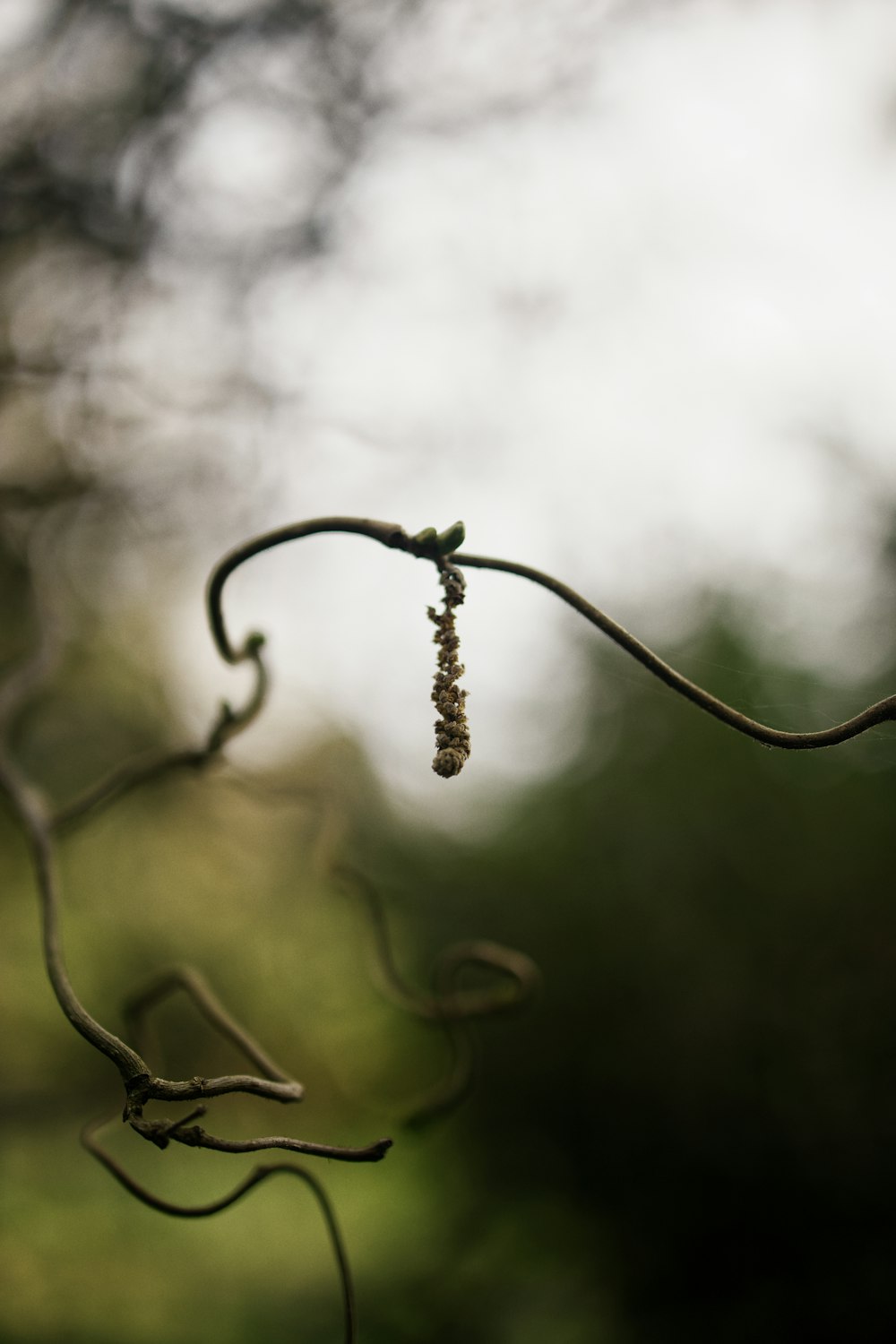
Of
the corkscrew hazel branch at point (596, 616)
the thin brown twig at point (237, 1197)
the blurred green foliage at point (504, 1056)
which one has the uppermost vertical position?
the corkscrew hazel branch at point (596, 616)

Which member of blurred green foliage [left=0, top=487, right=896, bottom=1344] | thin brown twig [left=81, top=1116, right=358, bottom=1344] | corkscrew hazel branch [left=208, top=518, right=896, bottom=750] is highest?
corkscrew hazel branch [left=208, top=518, right=896, bottom=750]

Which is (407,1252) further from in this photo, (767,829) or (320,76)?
(320,76)

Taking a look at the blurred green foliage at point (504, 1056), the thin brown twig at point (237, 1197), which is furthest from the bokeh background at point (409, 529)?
the thin brown twig at point (237, 1197)

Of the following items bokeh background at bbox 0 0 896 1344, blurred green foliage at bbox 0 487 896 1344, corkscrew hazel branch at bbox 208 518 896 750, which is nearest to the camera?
corkscrew hazel branch at bbox 208 518 896 750

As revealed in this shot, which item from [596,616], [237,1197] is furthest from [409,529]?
[237,1197]

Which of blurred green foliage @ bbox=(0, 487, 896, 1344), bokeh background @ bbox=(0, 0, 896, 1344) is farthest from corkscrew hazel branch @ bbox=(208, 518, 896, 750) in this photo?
blurred green foliage @ bbox=(0, 487, 896, 1344)

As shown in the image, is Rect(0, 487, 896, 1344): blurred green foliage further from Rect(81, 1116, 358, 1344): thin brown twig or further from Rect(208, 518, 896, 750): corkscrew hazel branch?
Rect(208, 518, 896, 750): corkscrew hazel branch

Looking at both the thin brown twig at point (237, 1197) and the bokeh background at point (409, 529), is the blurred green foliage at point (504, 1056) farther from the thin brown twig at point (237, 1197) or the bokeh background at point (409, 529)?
the thin brown twig at point (237, 1197)

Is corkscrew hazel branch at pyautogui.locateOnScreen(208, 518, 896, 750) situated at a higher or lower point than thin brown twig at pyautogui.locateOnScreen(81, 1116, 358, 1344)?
higher
